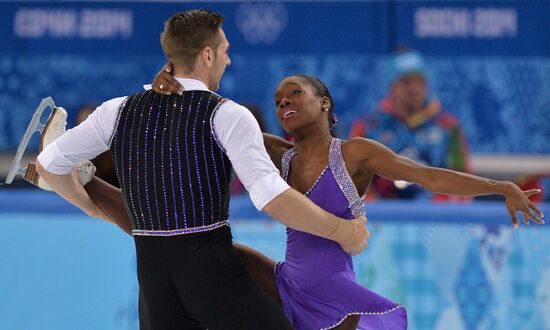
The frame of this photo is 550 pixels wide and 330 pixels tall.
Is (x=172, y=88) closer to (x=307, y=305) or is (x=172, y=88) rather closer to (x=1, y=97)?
(x=307, y=305)

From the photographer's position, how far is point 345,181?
10.1ft

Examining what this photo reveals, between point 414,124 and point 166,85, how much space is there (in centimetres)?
347

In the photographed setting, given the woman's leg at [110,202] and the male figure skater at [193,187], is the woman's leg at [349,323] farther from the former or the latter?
the woman's leg at [110,202]

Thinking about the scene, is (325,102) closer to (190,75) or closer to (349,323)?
(190,75)

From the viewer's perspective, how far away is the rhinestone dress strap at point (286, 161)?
3213mm

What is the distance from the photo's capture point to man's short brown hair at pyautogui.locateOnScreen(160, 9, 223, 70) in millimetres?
2783

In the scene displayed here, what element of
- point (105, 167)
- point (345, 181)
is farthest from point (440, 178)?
point (105, 167)

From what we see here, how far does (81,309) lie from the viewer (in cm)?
412

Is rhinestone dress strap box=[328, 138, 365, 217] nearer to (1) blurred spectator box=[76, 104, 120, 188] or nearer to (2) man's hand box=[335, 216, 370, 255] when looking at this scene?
(2) man's hand box=[335, 216, 370, 255]

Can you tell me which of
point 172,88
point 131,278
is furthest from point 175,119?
point 131,278

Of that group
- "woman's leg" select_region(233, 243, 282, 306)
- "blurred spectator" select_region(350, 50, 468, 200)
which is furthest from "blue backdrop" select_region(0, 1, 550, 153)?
"woman's leg" select_region(233, 243, 282, 306)

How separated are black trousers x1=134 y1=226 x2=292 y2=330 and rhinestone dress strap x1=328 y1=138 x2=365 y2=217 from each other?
0.50 meters

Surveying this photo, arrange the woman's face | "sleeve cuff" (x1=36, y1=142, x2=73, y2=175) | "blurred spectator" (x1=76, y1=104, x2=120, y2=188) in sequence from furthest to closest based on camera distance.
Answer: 1. "blurred spectator" (x1=76, y1=104, x2=120, y2=188)
2. the woman's face
3. "sleeve cuff" (x1=36, y1=142, x2=73, y2=175)

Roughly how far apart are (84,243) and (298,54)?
3.27 m
